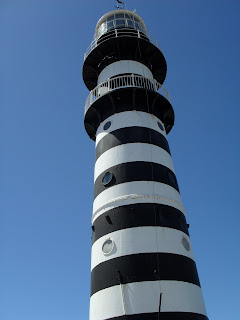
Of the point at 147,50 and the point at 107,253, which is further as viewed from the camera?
the point at 147,50

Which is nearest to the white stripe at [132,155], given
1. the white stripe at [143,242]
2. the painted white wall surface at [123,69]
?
the white stripe at [143,242]

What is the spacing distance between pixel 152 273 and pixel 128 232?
1.68 m

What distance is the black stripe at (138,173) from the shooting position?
467 inches

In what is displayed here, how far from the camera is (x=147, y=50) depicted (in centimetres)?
1725

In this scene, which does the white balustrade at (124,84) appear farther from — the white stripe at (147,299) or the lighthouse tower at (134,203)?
the white stripe at (147,299)

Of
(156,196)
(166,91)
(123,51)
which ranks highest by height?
(123,51)

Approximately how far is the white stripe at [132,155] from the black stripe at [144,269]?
4.19 metres

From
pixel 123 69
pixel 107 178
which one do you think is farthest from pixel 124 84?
pixel 107 178

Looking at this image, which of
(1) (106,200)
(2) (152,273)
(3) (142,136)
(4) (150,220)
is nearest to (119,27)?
(3) (142,136)

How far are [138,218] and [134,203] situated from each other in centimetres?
64

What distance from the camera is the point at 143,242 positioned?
10.2 m

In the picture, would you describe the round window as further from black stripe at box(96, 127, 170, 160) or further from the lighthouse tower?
black stripe at box(96, 127, 170, 160)

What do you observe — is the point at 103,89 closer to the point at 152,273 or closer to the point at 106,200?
the point at 106,200

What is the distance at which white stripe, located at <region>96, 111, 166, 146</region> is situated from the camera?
13.6m
